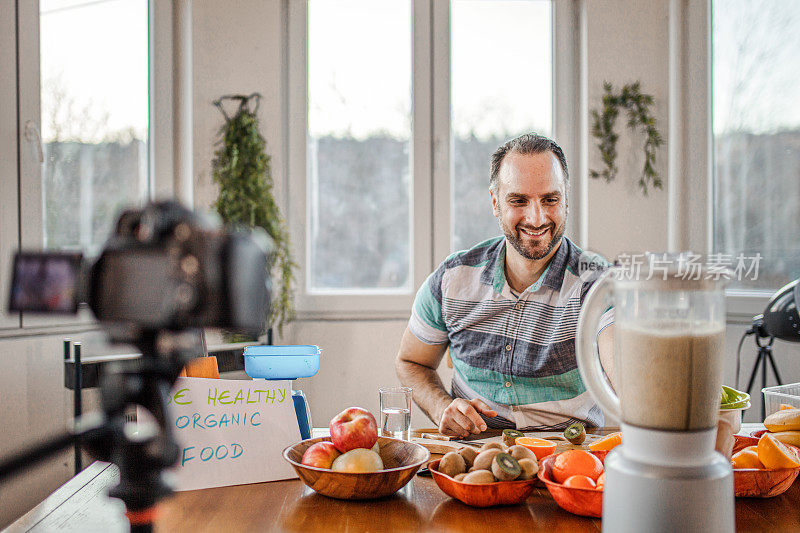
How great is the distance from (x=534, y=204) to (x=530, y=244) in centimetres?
11

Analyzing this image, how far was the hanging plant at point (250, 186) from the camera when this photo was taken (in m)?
2.85

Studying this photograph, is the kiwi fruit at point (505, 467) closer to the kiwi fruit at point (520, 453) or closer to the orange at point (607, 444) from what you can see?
the kiwi fruit at point (520, 453)

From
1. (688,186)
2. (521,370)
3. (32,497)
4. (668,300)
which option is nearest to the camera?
(668,300)

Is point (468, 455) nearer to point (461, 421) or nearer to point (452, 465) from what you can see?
point (452, 465)

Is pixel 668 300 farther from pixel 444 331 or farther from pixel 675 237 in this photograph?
pixel 675 237

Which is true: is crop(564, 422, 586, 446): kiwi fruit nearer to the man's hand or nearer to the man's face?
the man's hand

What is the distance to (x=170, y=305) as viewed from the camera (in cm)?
52

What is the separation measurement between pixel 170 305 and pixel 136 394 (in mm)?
110

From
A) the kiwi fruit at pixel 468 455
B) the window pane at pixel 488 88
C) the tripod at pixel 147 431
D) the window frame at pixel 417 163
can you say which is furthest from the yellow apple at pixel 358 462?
the window pane at pixel 488 88

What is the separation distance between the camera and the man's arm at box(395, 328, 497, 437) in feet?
4.66

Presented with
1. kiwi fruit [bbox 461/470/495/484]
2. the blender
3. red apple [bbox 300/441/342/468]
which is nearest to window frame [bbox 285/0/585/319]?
red apple [bbox 300/441/342/468]

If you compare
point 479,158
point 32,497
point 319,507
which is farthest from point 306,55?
point 319,507

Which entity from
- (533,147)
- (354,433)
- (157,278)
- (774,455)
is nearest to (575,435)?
(774,455)

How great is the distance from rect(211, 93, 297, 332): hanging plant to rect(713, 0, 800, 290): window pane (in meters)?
2.05
